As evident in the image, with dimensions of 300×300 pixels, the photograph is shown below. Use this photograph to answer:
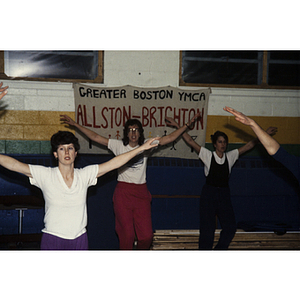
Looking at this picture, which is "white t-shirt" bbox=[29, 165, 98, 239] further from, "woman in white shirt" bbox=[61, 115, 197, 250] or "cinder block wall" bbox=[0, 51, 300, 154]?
"cinder block wall" bbox=[0, 51, 300, 154]

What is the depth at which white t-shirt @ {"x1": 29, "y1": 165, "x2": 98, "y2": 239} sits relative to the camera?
3.10 metres

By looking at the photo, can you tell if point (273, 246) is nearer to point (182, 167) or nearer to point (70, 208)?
point (182, 167)

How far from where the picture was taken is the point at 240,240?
4.63 meters

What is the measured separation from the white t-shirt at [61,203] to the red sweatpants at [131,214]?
95 cm

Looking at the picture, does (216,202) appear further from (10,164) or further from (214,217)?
(10,164)

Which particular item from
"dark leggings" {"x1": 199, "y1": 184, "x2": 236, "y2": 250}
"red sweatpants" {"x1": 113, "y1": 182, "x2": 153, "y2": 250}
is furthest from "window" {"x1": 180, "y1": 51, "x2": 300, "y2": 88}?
"red sweatpants" {"x1": 113, "y1": 182, "x2": 153, "y2": 250}

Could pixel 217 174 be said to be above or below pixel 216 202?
above

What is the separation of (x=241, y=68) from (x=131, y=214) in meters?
2.77

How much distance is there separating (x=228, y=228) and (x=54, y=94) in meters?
3.08

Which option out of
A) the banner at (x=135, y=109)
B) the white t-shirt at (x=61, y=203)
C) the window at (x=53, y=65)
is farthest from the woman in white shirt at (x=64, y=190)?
the window at (x=53, y=65)

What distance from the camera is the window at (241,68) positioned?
510 centimetres

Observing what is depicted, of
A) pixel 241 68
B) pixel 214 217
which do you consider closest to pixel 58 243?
pixel 214 217

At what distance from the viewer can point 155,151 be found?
5.14 m

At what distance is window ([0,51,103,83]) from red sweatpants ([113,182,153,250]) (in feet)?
5.94
